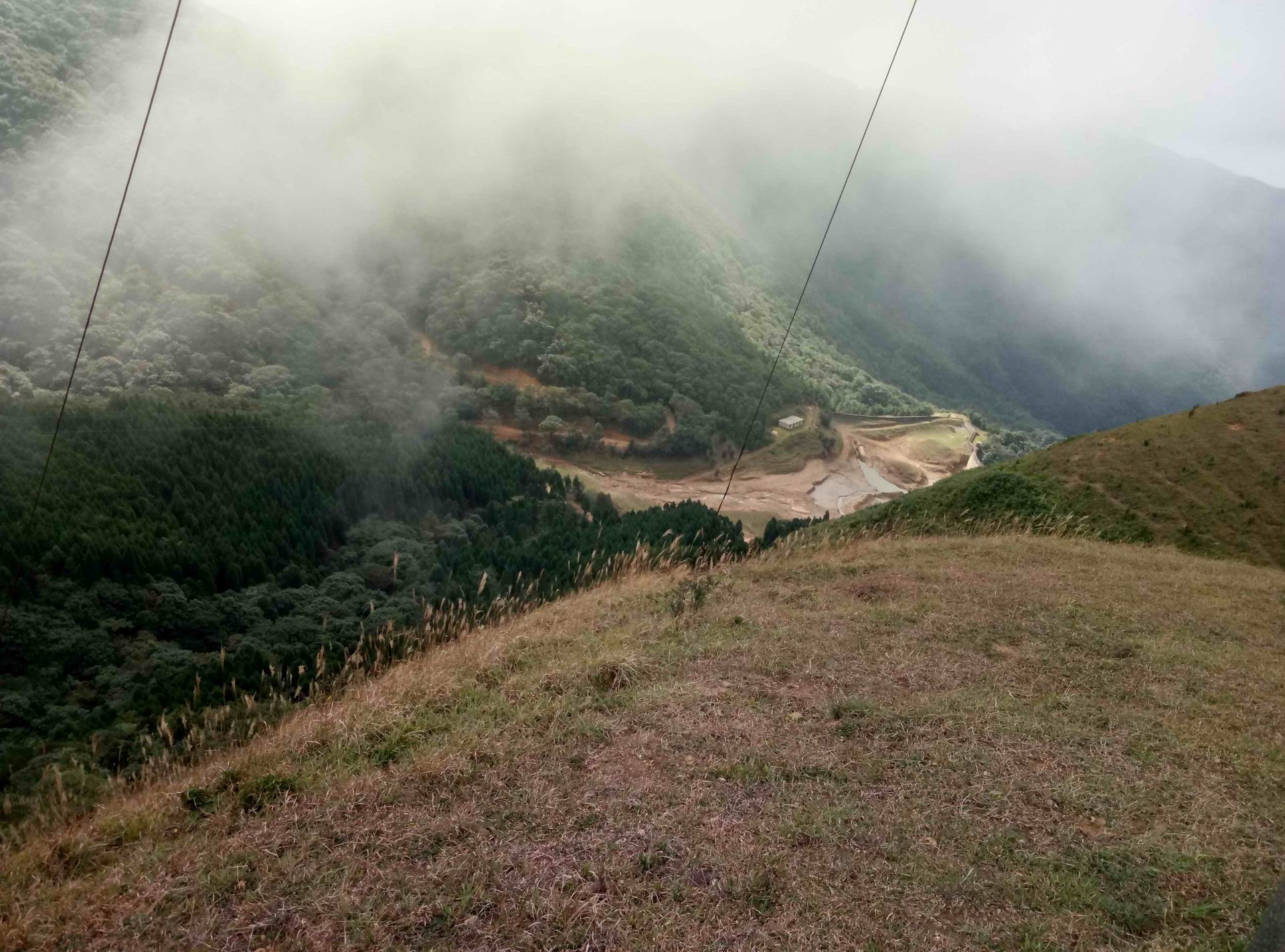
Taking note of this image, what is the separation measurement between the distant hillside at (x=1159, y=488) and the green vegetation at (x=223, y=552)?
566cm

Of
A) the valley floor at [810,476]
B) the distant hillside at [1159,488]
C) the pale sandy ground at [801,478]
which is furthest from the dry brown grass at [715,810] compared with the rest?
the pale sandy ground at [801,478]

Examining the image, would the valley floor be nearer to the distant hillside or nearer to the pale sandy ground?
the pale sandy ground

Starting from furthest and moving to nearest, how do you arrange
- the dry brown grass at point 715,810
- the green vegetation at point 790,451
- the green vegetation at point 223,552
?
the green vegetation at point 790,451
the green vegetation at point 223,552
the dry brown grass at point 715,810

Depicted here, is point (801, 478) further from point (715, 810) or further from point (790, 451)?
point (715, 810)

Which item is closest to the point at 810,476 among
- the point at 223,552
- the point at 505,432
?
the point at 505,432

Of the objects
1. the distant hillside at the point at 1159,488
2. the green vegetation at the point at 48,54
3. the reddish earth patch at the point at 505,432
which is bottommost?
the reddish earth patch at the point at 505,432

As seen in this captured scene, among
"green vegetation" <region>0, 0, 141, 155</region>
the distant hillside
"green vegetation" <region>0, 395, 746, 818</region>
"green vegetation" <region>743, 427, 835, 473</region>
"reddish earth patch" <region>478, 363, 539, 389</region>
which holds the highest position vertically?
"green vegetation" <region>0, 0, 141, 155</region>

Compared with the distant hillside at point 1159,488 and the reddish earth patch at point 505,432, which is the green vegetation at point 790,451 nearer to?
the reddish earth patch at point 505,432

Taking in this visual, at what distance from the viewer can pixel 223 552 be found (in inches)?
829

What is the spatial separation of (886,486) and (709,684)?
4219 cm

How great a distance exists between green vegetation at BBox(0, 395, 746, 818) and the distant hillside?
18.6ft

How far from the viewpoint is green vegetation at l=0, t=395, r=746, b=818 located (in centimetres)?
1153

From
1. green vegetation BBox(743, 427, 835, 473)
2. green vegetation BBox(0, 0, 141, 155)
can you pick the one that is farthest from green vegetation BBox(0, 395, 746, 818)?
green vegetation BBox(0, 0, 141, 155)

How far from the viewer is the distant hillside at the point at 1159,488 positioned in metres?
13.2
